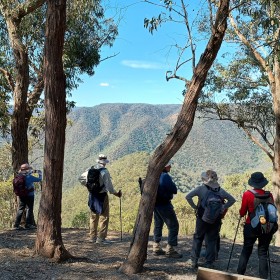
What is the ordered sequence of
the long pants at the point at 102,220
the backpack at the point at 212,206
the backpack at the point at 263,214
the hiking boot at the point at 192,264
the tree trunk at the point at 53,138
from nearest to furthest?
the backpack at the point at 263,214 < the backpack at the point at 212,206 < the tree trunk at the point at 53,138 < the hiking boot at the point at 192,264 < the long pants at the point at 102,220

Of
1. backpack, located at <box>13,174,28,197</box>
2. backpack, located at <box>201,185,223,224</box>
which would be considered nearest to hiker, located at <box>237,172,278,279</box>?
backpack, located at <box>201,185,223,224</box>

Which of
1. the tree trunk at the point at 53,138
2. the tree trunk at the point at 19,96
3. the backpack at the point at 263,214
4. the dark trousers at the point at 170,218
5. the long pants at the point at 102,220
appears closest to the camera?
the backpack at the point at 263,214

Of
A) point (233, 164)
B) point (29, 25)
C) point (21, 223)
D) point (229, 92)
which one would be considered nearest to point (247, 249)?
point (21, 223)

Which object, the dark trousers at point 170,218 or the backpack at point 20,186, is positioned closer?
the dark trousers at point 170,218

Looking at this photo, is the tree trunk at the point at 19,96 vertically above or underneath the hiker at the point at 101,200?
above

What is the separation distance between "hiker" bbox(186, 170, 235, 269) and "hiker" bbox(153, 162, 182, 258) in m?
0.59

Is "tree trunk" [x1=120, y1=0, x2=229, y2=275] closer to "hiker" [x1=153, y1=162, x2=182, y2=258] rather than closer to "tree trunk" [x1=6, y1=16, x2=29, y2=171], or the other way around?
"hiker" [x1=153, y1=162, x2=182, y2=258]

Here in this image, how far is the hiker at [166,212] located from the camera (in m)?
6.20

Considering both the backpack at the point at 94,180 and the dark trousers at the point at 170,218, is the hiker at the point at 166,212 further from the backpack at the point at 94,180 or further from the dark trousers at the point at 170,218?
the backpack at the point at 94,180

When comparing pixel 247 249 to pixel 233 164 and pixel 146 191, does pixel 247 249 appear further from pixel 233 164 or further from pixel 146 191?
pixel 233 164

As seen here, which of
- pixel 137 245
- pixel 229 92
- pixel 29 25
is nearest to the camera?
pixel 137 245

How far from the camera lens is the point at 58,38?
5656 millimetres

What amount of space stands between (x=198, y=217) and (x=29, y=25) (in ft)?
28.0

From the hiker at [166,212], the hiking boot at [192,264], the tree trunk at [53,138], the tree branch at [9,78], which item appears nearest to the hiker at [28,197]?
the tree trunk at [53,138]
